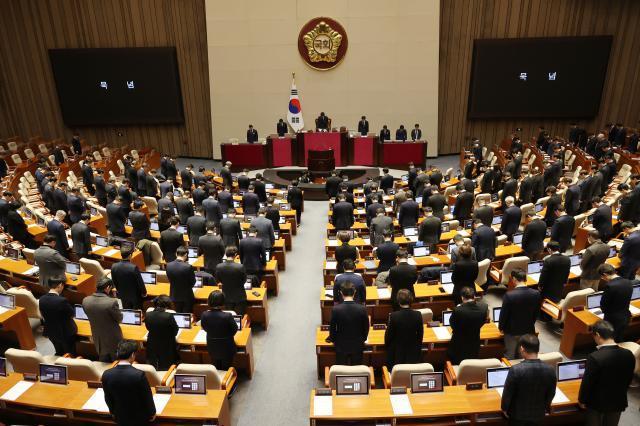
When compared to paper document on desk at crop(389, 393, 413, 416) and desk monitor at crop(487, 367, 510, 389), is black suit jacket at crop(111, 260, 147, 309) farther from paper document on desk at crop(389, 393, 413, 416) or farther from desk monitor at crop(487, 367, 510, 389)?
desk monitor at crop(487, 367, 510, 389)

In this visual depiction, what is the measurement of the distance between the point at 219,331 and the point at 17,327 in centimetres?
342

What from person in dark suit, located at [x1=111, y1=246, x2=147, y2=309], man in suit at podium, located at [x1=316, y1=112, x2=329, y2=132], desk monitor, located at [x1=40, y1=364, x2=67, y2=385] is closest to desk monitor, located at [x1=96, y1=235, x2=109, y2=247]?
person in dark suit, located at [x1=111, y1=246, x2=147, y2=309]

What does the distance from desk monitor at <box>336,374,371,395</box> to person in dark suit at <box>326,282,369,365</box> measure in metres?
0.74

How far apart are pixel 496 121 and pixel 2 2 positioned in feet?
70.7

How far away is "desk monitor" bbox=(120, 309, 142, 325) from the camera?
6.36 metres

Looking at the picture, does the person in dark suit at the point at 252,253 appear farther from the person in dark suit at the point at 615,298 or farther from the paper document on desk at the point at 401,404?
the person in dark suit at the point at 615,298

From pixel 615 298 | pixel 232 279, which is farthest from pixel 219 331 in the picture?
pixel 615 298

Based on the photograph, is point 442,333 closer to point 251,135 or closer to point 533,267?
point 533,267

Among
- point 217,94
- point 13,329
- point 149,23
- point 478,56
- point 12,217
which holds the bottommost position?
point 13,329

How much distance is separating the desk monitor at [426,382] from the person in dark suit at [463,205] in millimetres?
6466

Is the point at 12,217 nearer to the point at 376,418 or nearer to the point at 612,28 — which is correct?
the point at 376,418

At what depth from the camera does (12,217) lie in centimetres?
954

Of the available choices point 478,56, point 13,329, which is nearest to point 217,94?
point 478,56

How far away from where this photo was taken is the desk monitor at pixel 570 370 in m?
4.77
